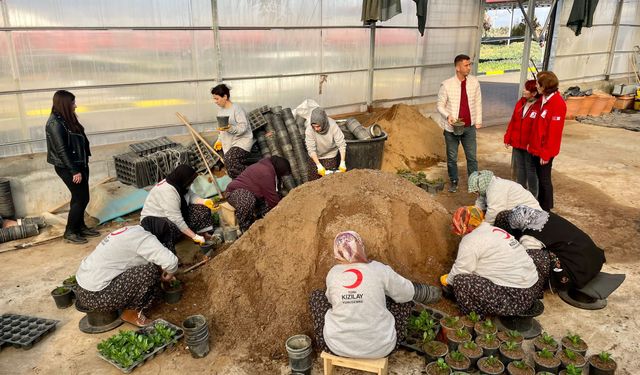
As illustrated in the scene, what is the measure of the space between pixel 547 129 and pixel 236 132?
4604 mm

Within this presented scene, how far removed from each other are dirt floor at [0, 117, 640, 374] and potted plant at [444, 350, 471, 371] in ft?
0.84

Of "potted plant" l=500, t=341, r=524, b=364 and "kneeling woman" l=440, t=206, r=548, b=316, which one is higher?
"kneeling woman" l=440, t=206, r=548, b=316

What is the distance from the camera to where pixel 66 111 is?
6.10 metres

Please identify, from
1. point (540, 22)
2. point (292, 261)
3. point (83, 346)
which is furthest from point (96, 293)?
point (540, 22)

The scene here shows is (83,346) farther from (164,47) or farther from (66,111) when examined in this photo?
(164,47)

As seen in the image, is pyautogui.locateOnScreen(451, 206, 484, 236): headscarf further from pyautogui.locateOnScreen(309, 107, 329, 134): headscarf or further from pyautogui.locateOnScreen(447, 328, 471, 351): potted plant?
pyautogui.locateOnScreen(309, 107, 329, 134): headscarf

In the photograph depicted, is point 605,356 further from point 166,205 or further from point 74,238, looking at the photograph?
point 74,238

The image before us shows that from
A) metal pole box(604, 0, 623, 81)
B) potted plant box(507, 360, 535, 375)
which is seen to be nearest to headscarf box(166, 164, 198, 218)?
potted plant box(507, 360, 535, 375)

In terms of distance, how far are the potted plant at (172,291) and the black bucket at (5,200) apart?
3704 mm

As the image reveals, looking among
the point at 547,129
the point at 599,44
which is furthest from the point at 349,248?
the point at 599,44

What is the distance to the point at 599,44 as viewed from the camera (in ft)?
51.6

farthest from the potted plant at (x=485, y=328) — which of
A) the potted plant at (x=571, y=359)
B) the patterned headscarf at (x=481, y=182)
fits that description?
the patterned headscarf at (x=481, y=182)

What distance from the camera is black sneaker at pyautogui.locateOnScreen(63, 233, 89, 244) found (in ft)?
21.2

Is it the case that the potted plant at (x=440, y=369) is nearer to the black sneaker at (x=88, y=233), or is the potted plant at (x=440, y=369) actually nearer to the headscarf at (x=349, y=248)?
the headscarf at (x=349, y=248)
